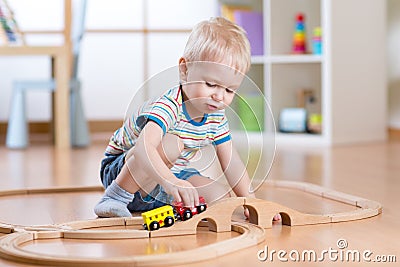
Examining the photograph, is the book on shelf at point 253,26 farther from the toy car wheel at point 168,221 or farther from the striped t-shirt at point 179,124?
the toy car wheel at point 168,221

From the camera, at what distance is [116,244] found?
47.4 inches

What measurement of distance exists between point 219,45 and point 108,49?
109 inches

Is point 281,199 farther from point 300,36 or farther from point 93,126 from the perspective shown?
point 93,126

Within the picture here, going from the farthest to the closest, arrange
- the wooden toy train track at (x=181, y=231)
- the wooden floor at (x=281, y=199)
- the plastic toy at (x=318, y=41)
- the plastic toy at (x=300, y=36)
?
the plastic toy at (x=300, y=36) < the plastic toy at (x=318, y=41) < the wooden floor at (x=281, y=199) < the wooden toy train track at (x=181, y=231)

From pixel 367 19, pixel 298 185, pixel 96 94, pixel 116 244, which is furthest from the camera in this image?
pixel 96 94

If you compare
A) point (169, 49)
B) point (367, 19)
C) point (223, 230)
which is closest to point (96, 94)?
point (169, 49)

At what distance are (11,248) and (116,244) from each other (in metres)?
0.16

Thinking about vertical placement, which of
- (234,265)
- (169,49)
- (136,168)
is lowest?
(234,265)

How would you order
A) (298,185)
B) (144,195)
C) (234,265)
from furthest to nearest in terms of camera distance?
(298,185)
(144,195)
(234,265)

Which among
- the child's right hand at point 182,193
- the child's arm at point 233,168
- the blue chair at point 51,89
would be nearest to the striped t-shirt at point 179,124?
the child's arm at point 233,168

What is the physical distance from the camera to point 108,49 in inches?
160

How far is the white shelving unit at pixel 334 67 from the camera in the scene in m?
3.12

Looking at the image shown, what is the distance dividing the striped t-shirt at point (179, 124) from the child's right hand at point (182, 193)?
120mm

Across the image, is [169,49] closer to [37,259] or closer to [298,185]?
[298,185]
